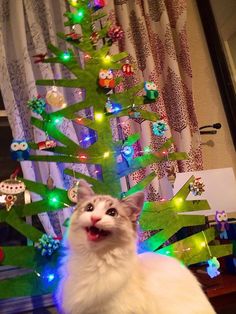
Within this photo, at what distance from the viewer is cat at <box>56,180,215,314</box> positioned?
63 centimetres

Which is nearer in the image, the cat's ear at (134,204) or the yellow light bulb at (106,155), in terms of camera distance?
the cat's ear at (134,204)

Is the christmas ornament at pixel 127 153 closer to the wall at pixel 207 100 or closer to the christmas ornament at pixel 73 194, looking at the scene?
the christmas ornament at pixel 73 194

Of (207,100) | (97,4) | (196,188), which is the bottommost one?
(196,188)

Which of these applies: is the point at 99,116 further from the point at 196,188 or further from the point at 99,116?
the point at 196,188

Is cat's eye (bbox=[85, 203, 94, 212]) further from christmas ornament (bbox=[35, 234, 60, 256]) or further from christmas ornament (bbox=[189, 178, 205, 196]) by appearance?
christmas ornament (bbox=[189, 178, 205, 196])

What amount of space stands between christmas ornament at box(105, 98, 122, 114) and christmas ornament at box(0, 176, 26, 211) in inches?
13.8

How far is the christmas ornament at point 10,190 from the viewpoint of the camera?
0.73 meters

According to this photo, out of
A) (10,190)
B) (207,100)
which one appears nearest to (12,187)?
(10,190)

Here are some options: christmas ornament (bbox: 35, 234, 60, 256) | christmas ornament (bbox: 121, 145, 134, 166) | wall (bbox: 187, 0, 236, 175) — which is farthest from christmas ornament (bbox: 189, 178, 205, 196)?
wall (bbox: 187, 0, 236, 175)

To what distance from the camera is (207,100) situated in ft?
5.91

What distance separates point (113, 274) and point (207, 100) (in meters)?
1.42

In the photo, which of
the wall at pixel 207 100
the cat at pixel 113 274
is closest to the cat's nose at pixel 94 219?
the cat at pixel 113 274

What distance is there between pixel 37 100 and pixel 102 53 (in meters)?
0.27

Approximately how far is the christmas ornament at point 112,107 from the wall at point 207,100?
937 mm
